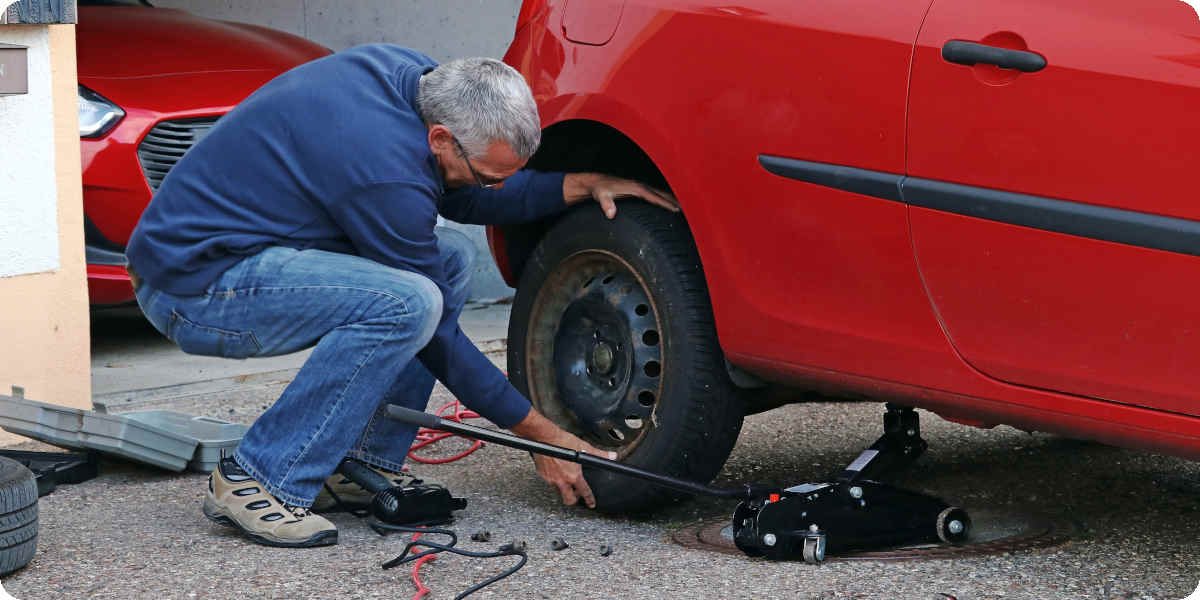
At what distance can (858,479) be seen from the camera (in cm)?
306

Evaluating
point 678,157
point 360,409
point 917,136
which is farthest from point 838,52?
point 360,409

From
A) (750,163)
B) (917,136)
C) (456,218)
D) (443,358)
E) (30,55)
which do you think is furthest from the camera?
(30,55)

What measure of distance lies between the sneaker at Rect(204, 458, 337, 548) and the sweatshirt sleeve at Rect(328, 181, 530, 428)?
42 centimetres

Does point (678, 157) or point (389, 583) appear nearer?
point (389, 583)

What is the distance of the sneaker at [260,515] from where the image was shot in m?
3.01

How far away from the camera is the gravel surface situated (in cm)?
275

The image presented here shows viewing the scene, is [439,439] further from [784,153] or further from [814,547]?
[784,153]

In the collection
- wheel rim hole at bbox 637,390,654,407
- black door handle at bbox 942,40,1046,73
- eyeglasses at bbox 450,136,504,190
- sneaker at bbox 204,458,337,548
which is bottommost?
sneaker at bbox 204,458,337,548

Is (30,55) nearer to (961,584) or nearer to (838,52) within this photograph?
(838,52)

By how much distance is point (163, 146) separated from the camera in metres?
5.05

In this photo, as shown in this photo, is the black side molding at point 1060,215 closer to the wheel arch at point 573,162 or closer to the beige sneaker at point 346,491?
the wheel arch at point 573,162

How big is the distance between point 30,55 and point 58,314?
0.70 meters

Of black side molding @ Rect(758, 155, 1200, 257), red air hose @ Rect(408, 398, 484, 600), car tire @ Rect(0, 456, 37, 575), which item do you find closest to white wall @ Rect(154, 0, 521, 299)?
red air hose @ Rect(408, 398, 484, 600)

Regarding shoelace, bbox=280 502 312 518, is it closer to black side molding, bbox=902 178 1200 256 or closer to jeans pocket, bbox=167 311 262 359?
jeans pocket, bbox=167 311 262 359
